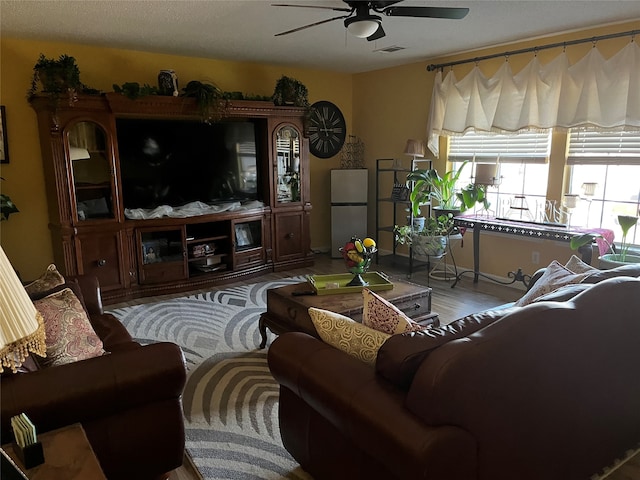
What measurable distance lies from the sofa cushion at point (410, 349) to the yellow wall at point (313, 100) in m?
3.40

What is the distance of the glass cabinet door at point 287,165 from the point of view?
534cm

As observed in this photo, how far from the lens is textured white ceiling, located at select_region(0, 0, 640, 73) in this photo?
3.28 meters

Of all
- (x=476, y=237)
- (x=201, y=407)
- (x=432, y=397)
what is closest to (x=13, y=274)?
(x=432, y=397)

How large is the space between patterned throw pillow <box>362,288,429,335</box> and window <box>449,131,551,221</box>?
3.17 meters

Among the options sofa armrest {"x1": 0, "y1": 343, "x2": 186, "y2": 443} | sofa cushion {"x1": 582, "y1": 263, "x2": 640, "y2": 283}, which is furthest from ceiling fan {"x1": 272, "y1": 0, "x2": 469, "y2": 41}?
sofa armrest {"x1": 0, "y1": 343, "x2": 186, "y2": 443}

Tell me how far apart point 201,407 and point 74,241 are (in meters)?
2.39

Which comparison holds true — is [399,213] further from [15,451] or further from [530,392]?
[15,451]

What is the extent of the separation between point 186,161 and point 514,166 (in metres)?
3.37

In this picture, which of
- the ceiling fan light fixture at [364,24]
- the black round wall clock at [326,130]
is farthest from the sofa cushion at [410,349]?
the black round wall clock at [326,130]

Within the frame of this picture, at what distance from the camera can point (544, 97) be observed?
4293mm

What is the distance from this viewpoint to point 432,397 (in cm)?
131

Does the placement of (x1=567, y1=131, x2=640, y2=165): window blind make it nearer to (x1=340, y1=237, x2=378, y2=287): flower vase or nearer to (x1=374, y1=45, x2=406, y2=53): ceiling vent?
(x1=374, y1=45, x2=406, y2=53): ceiling vent

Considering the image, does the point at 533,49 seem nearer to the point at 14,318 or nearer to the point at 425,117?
the point at 425,117

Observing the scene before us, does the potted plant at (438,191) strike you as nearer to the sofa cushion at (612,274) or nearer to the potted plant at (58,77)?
the sofa cushion at (612,274)
